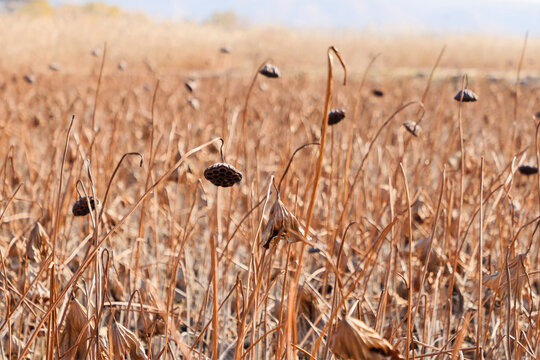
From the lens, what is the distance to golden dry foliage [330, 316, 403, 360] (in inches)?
16.8

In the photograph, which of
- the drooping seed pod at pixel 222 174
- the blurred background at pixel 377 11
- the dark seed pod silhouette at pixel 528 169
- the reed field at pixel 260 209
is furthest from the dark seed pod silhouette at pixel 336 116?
the blurred background at pixel 377 11

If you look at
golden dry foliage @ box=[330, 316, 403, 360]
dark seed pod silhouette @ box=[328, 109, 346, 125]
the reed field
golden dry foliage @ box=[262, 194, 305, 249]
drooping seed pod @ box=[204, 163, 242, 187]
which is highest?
dark seed pod silhouette @ box=[328, 109, 346, 125]

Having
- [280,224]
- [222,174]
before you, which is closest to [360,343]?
[280,224]

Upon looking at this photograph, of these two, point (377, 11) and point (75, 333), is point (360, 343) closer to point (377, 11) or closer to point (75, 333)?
point (75, 333)

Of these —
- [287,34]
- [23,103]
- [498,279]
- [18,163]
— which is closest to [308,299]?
[498,279]

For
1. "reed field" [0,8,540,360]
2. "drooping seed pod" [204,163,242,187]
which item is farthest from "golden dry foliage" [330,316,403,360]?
"drooping seed pod" [204,163,242,187]

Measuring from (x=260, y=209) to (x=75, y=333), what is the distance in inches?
20.1

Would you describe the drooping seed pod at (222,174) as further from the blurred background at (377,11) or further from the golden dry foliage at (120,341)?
the blurred background at (377,11)

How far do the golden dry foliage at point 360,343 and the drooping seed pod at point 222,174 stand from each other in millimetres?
228

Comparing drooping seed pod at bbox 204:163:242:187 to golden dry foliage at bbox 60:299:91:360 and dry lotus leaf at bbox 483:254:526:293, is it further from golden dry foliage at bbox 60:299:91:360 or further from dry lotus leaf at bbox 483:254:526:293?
dry lotus leaf at bbox 483:254:526:293

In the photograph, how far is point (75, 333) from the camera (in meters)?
0.68

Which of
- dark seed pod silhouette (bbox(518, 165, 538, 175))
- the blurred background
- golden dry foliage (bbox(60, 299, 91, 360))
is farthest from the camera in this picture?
the blurred background

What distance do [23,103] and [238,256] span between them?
1.95m

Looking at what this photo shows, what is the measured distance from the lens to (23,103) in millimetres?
2926
